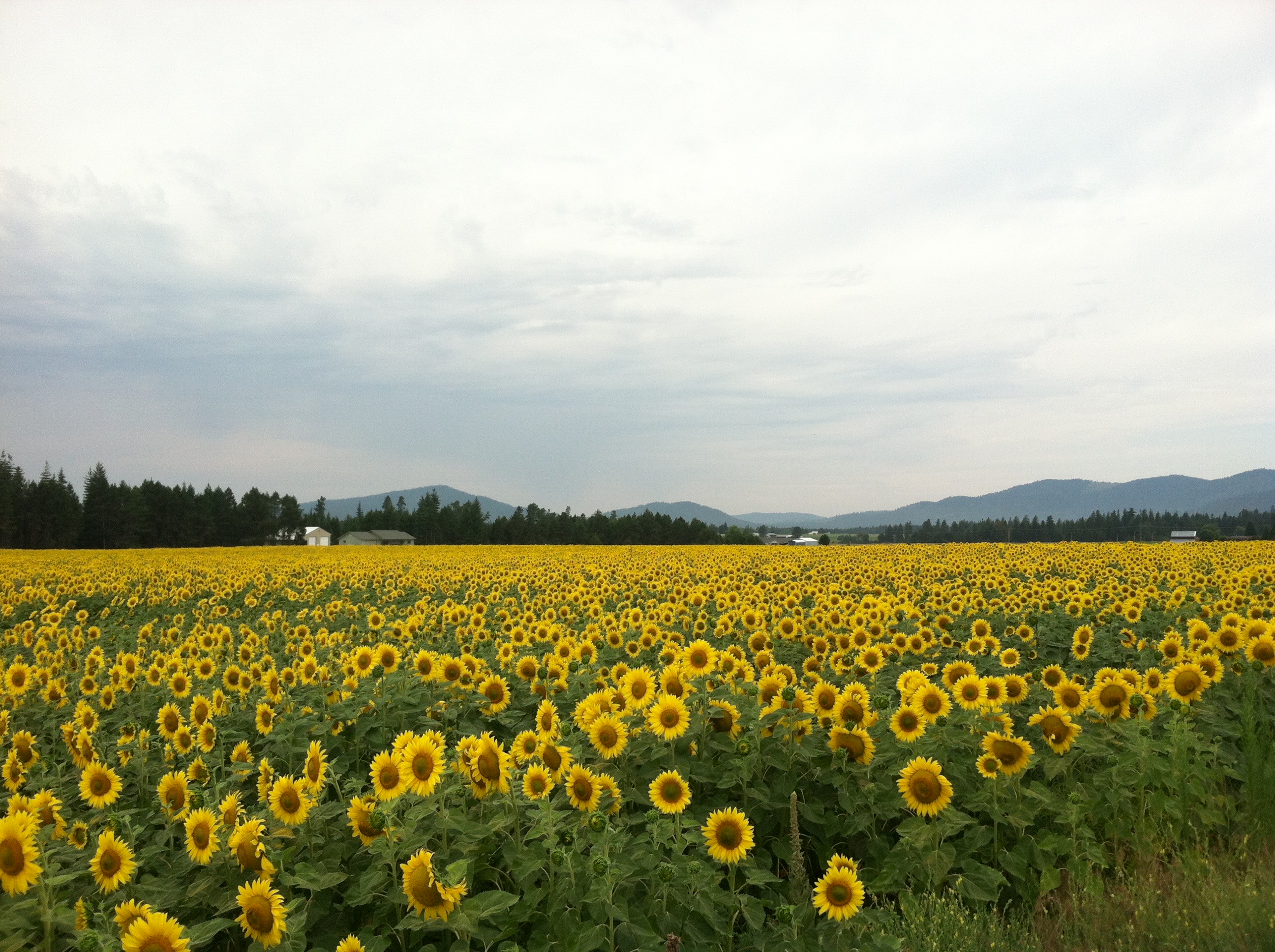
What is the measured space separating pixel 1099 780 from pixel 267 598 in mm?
20179

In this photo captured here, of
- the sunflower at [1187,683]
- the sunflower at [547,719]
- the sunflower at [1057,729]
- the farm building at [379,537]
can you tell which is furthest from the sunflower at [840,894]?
the farm building at [379,537]

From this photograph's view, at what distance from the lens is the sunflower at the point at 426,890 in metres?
3.54

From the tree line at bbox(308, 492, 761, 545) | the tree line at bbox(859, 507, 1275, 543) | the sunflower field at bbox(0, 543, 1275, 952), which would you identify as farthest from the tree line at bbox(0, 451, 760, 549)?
the sunflower field at bbox(0, 543, 1275, 952)

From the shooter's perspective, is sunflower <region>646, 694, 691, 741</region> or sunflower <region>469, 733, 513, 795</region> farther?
sunflower <region>646, 694, 691, 741</region>

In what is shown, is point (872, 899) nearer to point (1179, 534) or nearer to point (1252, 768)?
point (1252, 768)

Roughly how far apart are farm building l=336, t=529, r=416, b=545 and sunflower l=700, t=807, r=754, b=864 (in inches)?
4125

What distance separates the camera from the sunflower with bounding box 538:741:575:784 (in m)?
4.55

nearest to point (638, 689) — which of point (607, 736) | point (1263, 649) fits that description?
point (607, 736)

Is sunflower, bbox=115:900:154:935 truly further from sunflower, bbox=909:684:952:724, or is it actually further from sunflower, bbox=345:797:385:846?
sunflower, bbox=909:684:952:724

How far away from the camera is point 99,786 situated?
5.17 metres

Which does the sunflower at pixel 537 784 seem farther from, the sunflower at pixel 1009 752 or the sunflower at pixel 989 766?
the sunflower at pixel 1009 752

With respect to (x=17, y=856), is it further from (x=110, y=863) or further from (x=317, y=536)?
(x=317, y=536)

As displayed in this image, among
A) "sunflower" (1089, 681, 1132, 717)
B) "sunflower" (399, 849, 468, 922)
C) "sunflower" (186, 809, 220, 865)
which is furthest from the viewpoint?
"sunflower" (1089, 681, 1132, 717)

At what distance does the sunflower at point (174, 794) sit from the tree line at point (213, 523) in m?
74.5
